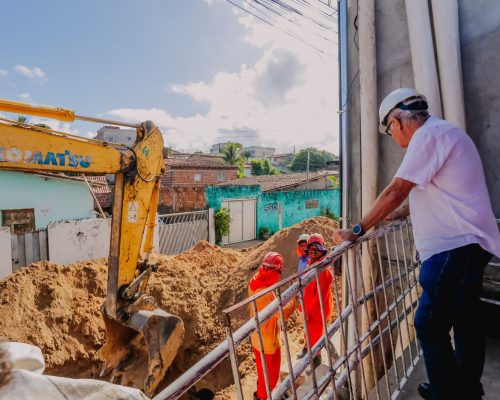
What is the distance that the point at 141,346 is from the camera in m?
4.63

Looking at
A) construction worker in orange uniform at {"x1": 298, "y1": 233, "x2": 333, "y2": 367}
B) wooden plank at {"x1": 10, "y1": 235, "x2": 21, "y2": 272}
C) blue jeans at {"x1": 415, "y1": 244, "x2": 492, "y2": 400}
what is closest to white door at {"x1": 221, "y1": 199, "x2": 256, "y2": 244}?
wooden plank at {"x1": 10, "y1": 235, "x2": 21, "y2": 272}

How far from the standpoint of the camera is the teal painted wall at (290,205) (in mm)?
20328

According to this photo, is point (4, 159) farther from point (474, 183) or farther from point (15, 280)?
point (15, 280)

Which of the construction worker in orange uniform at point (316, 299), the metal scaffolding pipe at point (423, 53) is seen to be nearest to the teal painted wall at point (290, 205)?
the construction worker in orange uniform at point (316, 299)

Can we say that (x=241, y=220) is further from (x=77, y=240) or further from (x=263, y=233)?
(x=77, y=240)

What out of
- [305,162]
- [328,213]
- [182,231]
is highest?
[305,162]

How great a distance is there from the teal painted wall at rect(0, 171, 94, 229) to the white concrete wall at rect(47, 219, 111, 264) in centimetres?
485

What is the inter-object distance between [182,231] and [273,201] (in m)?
8.04

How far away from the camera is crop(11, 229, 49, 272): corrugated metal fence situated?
9859 millimetres

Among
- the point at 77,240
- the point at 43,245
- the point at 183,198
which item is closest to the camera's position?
the point at 43,245

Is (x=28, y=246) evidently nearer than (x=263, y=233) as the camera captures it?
Yes

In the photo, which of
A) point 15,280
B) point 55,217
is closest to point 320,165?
point 55,217

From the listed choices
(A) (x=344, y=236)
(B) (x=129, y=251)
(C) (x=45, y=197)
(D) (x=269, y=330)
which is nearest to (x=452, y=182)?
(A) (x=344, y=236)

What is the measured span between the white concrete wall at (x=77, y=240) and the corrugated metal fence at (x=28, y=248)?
21 cm
